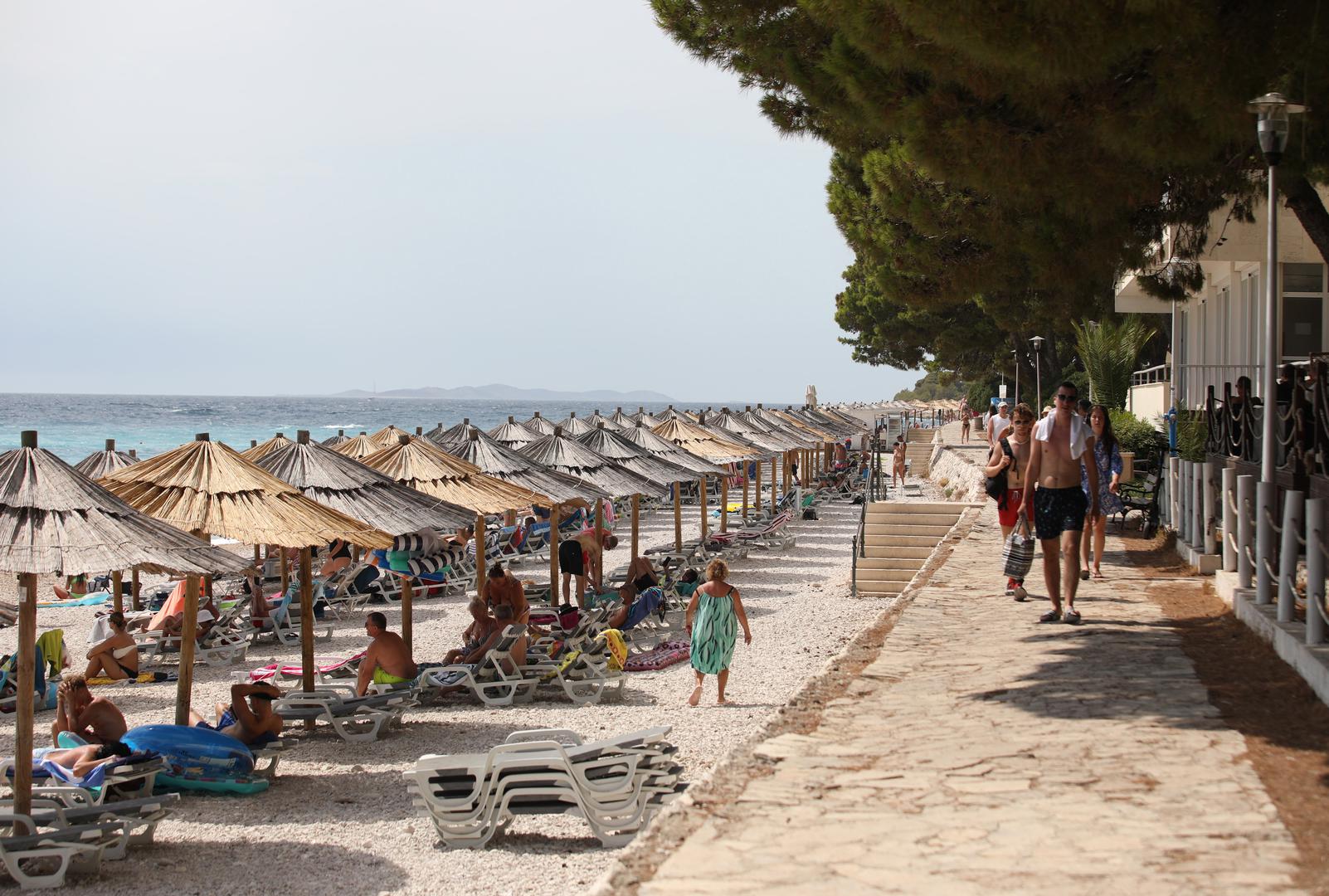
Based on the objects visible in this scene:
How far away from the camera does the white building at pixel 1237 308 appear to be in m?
14.3

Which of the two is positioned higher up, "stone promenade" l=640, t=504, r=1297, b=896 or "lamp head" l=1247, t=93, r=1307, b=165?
"lamp head" l=1247, t=93, r=1307, b=165

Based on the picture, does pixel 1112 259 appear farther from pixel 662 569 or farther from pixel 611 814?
pixel 662 569

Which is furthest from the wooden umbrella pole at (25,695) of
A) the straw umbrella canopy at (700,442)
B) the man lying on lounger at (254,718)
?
the straw umbrella canopy at (700,442)

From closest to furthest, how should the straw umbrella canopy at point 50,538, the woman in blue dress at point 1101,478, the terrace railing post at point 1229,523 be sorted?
the straw umbrella canopy at point 50,538
the terrace railing post at point 1229,523
the woman in blue dress at point 1101,478

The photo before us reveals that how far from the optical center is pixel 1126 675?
246 inches

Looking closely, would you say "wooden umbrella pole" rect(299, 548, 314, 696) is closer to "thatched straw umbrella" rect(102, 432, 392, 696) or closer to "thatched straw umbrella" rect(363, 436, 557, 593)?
"thatched straw umbrella" rect(102, 432, 392, 696)

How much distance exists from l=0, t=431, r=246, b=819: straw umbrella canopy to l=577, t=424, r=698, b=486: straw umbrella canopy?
10.1 metres

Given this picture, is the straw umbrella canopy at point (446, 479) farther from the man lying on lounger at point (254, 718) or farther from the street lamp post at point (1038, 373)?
the street lamp post at point (1038, 373)

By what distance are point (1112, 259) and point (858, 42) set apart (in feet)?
11.6

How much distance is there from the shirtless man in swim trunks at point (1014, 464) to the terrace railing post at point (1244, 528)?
1.54 m

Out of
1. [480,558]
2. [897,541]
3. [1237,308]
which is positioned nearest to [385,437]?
[480,558]

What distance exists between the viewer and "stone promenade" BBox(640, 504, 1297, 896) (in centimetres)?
355

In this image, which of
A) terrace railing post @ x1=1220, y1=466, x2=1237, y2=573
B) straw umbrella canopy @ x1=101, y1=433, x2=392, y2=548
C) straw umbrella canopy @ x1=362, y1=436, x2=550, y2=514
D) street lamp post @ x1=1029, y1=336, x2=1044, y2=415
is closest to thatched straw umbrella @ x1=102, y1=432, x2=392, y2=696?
A: straw umbrella canopy @ x1=101, y1=433, x2=392, y2=548

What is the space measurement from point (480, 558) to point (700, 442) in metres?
11.4
